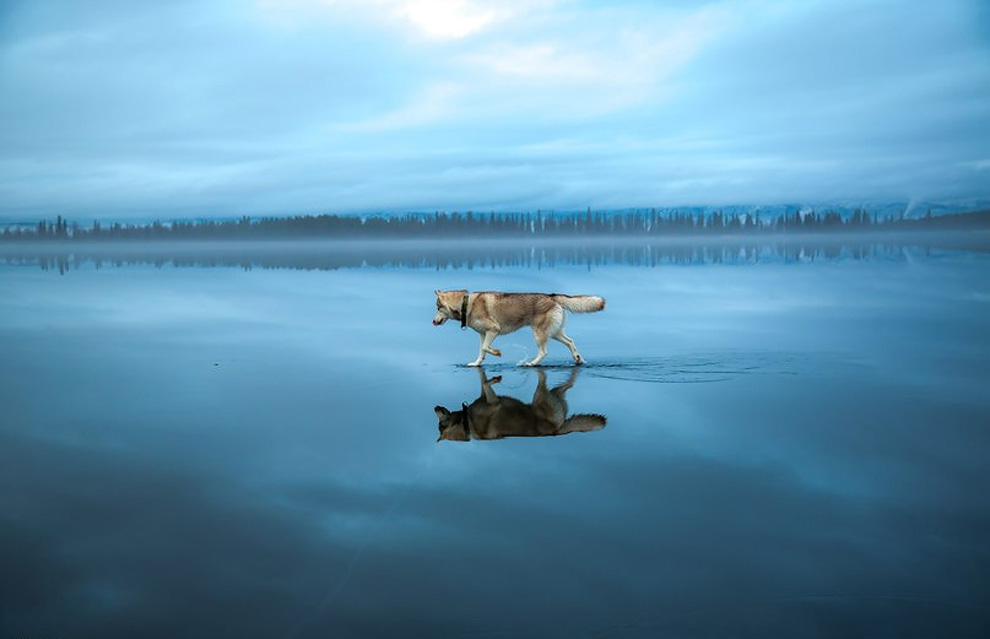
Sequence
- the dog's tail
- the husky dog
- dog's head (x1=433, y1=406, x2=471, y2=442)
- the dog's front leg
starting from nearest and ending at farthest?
1. dog's head (x1=433, y1=406, x2=471, y2=442)
2. the dog's tail
3. the husky dog
4. the dog's front leg

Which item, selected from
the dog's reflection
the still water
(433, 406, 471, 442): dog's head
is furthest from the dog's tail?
(433, 406, 471, 442): dog's head

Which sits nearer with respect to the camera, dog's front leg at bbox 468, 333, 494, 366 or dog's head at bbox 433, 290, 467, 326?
dog's head at bbox 433, 290, 467, 326

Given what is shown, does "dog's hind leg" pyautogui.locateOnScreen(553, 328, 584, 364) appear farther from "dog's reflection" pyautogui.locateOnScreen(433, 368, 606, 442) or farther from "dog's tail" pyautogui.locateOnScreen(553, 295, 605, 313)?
"dog's reflection" pyautogui.locateOnScreen(433, 368, 606, 442)

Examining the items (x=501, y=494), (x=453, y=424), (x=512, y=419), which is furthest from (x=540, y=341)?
(x=501, y=494)

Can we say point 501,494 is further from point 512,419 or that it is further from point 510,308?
point 510,308

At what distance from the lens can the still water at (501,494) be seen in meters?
6.14

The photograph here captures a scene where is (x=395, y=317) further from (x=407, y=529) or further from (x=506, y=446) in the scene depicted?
(x=407, y=529)

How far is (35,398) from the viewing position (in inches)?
560

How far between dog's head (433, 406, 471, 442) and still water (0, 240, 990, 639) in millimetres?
166

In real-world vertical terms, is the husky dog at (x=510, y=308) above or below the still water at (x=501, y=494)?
above

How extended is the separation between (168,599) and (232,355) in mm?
13172

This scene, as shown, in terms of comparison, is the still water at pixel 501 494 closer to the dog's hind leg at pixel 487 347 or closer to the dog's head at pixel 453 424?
the dog's head at pixel 453 424

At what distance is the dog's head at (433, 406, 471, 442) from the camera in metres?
11.1

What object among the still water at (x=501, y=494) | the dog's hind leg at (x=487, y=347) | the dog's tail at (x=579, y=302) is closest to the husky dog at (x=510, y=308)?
the dog's tail at (x=579, y=302)
